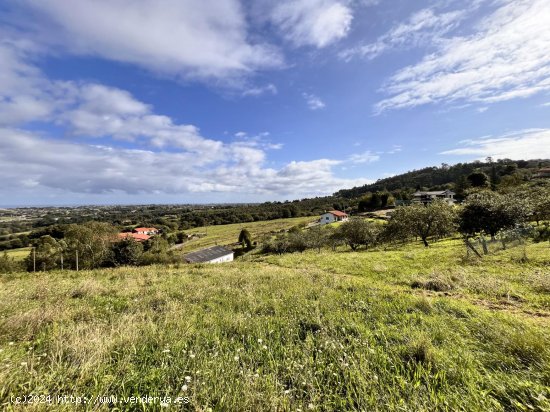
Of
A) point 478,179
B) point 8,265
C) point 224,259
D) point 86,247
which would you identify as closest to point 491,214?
point 224,259

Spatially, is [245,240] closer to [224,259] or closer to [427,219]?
[224,259]

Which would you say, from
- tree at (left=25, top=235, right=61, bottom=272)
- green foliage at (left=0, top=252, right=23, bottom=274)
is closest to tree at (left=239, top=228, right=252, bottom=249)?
tree at (left=25, top=235, right=61, bottom=272)

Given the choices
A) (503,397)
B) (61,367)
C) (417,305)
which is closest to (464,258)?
(417,305)

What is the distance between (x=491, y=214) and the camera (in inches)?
811

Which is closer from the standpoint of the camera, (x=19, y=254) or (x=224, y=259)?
(x=224, y=259)

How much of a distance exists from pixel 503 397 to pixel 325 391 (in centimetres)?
202

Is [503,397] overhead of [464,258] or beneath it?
overhead

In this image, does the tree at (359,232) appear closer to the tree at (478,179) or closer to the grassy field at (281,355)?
the grassy field at (281,355)

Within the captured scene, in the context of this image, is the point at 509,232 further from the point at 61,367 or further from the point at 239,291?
the point at 61,367

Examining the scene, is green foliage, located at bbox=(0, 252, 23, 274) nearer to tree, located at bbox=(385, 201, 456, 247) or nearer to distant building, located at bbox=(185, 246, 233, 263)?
distant building, located at bbox=(185, 246, 233, 263)

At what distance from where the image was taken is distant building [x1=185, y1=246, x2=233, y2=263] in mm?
52628

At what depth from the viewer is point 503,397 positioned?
117 inches

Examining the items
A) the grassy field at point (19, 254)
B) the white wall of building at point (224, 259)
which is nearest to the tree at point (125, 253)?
the white wall of building at point (224, 259)

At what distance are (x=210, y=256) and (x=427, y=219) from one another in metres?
41.5
